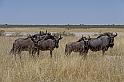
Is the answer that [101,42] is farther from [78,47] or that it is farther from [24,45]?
[24,45]

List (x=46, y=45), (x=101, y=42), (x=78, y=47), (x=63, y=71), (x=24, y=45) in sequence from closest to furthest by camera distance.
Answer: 1. (x=63, y=71)
2. (x=24, y=45)
3. (x=78, y=47)
4. (x=46, y=45)
5. (x=101, y=42)

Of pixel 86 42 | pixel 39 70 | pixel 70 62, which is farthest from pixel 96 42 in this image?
pixel 39 70

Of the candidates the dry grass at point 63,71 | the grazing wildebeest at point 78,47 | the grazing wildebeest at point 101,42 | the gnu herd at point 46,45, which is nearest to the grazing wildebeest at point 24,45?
the gnu herd at point 46,45

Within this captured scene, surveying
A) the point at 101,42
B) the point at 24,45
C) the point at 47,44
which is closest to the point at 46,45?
the point at 47,44

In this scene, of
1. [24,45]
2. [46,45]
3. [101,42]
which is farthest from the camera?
[101,42]

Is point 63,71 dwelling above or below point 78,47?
above

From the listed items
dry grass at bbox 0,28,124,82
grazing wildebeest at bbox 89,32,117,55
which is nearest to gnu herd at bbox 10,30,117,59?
grazing wildebeest at bbox 89,32,117,55

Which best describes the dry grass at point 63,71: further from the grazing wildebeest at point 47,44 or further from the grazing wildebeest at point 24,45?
the grazing wildebeest at point 47,44

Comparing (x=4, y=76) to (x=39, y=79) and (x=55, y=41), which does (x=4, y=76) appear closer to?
(x=39, y=79)

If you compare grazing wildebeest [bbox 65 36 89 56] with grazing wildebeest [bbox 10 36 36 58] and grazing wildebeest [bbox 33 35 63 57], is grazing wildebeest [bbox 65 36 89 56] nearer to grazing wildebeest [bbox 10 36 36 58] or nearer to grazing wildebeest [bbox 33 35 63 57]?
grazing wildebeest [bbox 33 35 63 57]

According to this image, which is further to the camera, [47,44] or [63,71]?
[47,44]

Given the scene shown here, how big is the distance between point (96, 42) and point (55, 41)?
7.93 feet

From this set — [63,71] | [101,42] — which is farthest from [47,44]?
[63,71]

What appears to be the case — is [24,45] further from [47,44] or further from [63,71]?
[63,71]
